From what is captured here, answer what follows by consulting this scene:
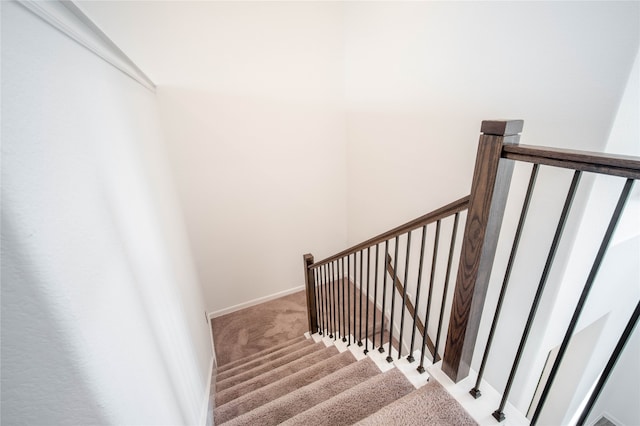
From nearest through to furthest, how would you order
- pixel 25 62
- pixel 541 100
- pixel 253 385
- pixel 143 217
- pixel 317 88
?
pixel 25 62 < pixel 143 217 < pixel 541 100 < pixel 253 385 < pixel 317 88

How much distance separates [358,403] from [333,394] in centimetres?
28

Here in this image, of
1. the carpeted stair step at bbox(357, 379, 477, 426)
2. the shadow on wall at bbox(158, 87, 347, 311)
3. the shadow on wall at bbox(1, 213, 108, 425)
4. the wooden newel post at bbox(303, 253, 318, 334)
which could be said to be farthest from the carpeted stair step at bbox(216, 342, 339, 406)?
the shadow on wall at bbox(1, 213, 108, 425)

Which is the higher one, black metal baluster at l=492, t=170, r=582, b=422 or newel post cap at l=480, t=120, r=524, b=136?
newel post cap at l=480, t=120, r=524, b=136

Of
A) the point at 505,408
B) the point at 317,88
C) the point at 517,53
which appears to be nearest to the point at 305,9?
the point at 317,88

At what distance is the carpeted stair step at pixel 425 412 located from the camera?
100 centimetres

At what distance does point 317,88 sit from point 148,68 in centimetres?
173

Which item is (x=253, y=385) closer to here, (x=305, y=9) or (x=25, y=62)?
(x=25, y=62)

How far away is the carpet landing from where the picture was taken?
1.05 metres

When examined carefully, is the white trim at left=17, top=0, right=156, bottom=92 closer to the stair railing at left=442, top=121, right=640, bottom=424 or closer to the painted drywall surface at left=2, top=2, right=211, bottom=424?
the painted drywall surface at left=2, top=2, right=211, bottom=424

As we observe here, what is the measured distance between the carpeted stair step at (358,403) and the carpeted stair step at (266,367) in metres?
1.16

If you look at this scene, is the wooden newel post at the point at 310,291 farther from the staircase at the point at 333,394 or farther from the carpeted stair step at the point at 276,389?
the carpeted stair step at the point at 276,389

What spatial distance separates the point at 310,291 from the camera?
2.61 meters

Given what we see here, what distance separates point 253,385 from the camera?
6.49 feet

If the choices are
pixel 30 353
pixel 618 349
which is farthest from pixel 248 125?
pixel 618 349
